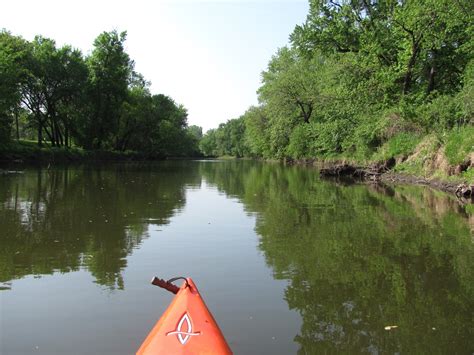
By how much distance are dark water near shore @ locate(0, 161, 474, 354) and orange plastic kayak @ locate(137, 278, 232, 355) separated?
68 cm

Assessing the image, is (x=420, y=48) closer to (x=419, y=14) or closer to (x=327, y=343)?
(x=419, y=14)

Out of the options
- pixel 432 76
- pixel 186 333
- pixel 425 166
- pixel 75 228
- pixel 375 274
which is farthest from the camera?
pixel 432 76

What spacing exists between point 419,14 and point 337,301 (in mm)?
23717

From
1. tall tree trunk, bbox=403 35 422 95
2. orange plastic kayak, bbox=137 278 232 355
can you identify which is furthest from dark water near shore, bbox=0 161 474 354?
tall tree trunk, bbox=403 35 422 95

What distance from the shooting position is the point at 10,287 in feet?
19.9

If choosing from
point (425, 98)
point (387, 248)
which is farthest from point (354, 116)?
point (387, 248)

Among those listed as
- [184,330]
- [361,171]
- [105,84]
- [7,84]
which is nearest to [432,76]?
[361,171]

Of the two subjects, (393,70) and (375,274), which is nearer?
(375,274)

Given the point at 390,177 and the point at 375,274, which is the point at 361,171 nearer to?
the point at 390,177

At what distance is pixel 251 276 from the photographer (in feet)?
22.4

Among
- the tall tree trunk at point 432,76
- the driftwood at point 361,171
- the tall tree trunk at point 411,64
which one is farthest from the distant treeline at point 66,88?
the tall tree trunk at point 432,76

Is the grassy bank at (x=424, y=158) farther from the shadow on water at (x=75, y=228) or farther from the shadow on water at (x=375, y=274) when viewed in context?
the shadow on water at (x=75, y=228)

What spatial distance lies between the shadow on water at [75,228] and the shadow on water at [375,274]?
9.15 feet

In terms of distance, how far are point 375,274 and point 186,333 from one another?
423cm
